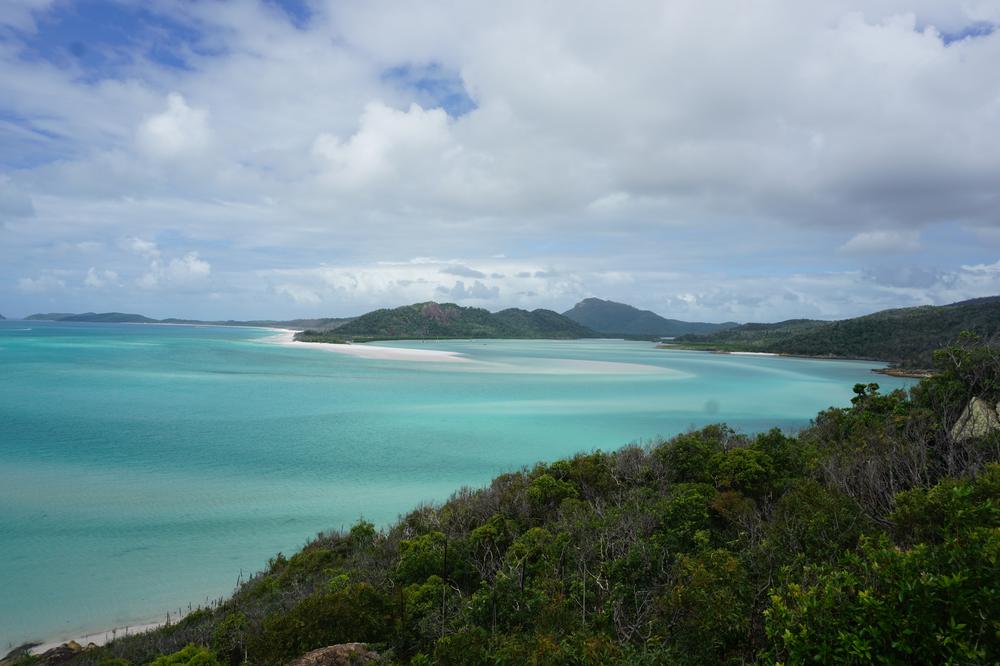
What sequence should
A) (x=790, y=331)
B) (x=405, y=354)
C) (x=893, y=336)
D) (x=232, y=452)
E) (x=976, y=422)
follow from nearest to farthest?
(x=976, y=422), (x=232, y=452), (x=405, y=354), (x=893, y=336), (x=790, y=331)

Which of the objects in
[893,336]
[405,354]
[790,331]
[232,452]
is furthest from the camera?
[790,331]

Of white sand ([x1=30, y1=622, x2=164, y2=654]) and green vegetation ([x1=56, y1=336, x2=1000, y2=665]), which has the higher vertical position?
green vegetation ([x1=56, y1=336, x2=1000, y2=665])

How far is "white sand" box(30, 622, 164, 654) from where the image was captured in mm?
8430

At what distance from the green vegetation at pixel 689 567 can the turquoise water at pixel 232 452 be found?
9.07 ft

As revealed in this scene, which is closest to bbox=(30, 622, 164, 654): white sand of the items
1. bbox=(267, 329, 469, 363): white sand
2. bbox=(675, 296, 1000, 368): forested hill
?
bbox=(267, 329, 469, 363): white sand

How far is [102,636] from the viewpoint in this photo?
28.8 ft

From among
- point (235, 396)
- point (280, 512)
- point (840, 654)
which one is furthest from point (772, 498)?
point (235, 396)

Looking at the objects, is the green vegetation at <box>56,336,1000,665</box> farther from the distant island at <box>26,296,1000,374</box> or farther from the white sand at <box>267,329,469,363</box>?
the white sand at <box>267,329,469,363</box>

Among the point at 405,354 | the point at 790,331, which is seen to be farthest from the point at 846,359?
the point at 405,354

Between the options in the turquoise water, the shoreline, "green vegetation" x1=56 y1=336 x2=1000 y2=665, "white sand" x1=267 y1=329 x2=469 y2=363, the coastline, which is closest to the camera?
"green vegetation" x1=56 y1=336 x2=1000 y2=665

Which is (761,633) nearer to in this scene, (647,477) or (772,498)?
(772,498)

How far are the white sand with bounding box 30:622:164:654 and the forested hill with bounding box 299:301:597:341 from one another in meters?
114

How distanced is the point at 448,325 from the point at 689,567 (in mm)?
150729

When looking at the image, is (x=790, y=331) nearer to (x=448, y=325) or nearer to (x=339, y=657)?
(x=448, y=325)
